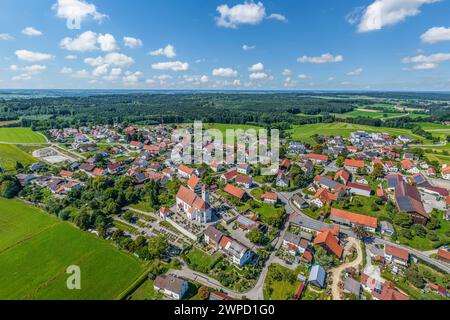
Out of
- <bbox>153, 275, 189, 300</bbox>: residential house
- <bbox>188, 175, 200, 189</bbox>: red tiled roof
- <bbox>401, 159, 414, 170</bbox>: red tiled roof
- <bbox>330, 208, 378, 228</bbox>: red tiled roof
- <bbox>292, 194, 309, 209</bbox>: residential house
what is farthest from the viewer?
<bbox>401, 159, 414, 170</bbox>: red tiled roof

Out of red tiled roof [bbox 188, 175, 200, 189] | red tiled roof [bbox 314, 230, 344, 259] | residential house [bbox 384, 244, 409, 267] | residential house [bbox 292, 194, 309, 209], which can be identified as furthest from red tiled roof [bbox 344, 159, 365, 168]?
red tiled roof [bbox 188, 175, 200, 189]

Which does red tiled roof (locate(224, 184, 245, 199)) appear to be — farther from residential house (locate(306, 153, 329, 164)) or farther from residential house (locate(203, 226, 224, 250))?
residential house (locate(306, 153, 329, 164))

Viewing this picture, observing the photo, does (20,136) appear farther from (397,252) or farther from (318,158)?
(397,252)

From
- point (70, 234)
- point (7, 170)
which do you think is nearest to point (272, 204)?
point (70, 234)

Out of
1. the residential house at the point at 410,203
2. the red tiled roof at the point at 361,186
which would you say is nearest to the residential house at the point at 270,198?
the red tiled roof at the point at 361,186

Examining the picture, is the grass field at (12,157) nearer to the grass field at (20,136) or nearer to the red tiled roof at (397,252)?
the grass field at (20,136)
